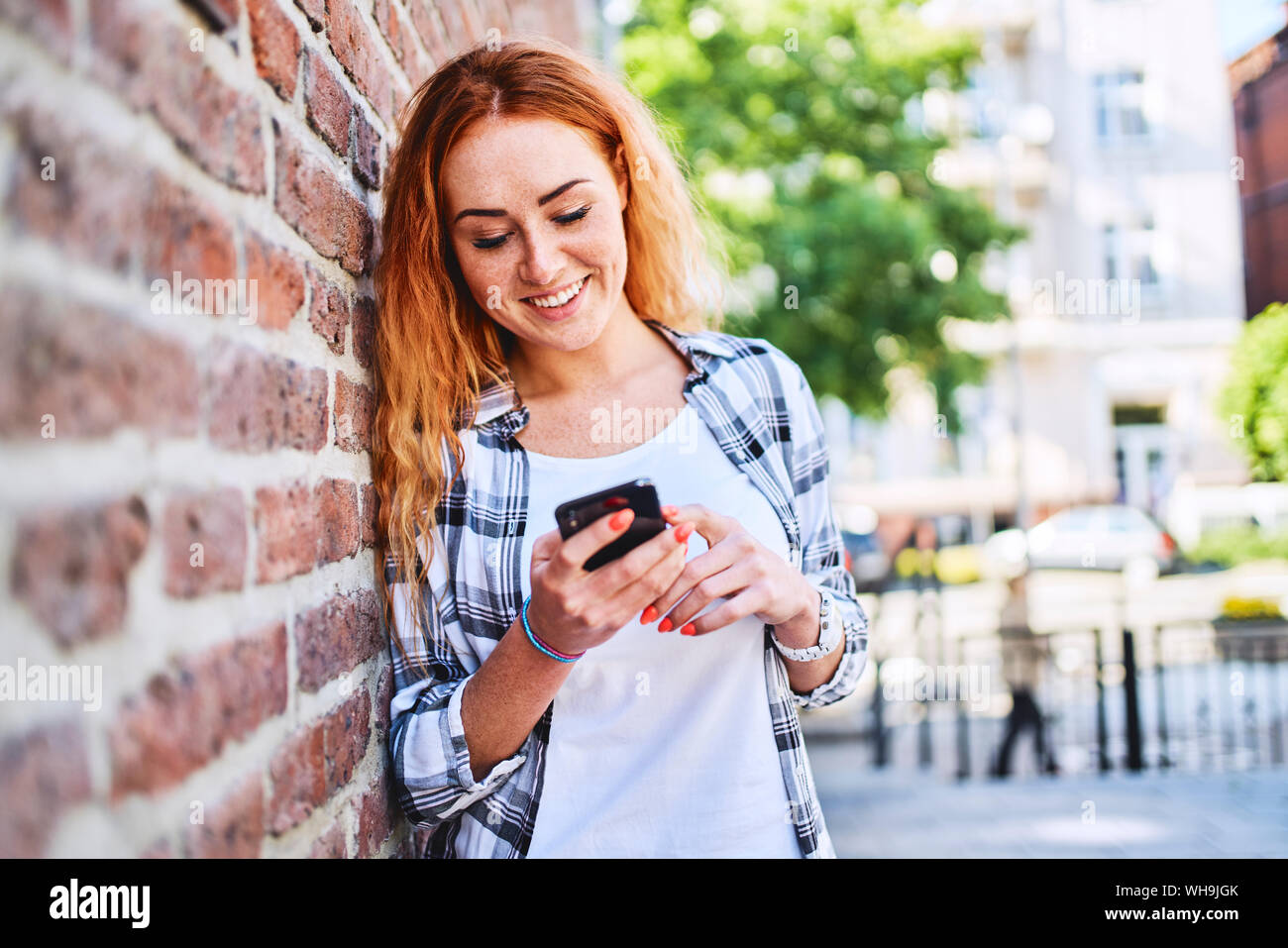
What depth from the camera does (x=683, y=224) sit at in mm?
2100

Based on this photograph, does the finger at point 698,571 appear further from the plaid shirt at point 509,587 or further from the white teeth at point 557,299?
the white teeth at point 557,299

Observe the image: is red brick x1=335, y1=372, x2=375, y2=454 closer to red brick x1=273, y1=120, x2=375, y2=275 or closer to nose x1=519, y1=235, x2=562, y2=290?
red brick x1=273, y1=120, x2=375, y2=275

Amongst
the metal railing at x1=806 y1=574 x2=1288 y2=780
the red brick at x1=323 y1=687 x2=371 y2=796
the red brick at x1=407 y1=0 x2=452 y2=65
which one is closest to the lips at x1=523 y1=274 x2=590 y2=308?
the red brick at x1=323 y1=687 x2=371 y2=796

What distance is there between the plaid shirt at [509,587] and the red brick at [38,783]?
2.72 feet

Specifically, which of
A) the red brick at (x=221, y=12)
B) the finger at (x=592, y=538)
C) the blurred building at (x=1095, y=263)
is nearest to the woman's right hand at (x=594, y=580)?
the finger at (x=592, y=538)

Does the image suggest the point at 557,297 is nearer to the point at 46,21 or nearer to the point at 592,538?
the point at 592,538

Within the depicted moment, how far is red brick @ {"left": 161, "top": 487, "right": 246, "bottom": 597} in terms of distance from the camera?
0.85 m

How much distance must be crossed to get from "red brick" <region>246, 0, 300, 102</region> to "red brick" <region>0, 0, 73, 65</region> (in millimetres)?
386

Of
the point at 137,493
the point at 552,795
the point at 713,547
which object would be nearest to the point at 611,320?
the point at 713,547

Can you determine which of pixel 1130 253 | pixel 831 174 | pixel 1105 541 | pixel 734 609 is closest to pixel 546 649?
pixel 734 609

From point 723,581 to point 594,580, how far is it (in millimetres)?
245

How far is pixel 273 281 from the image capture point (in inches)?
45.2

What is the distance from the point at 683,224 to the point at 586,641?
3.54 feet
